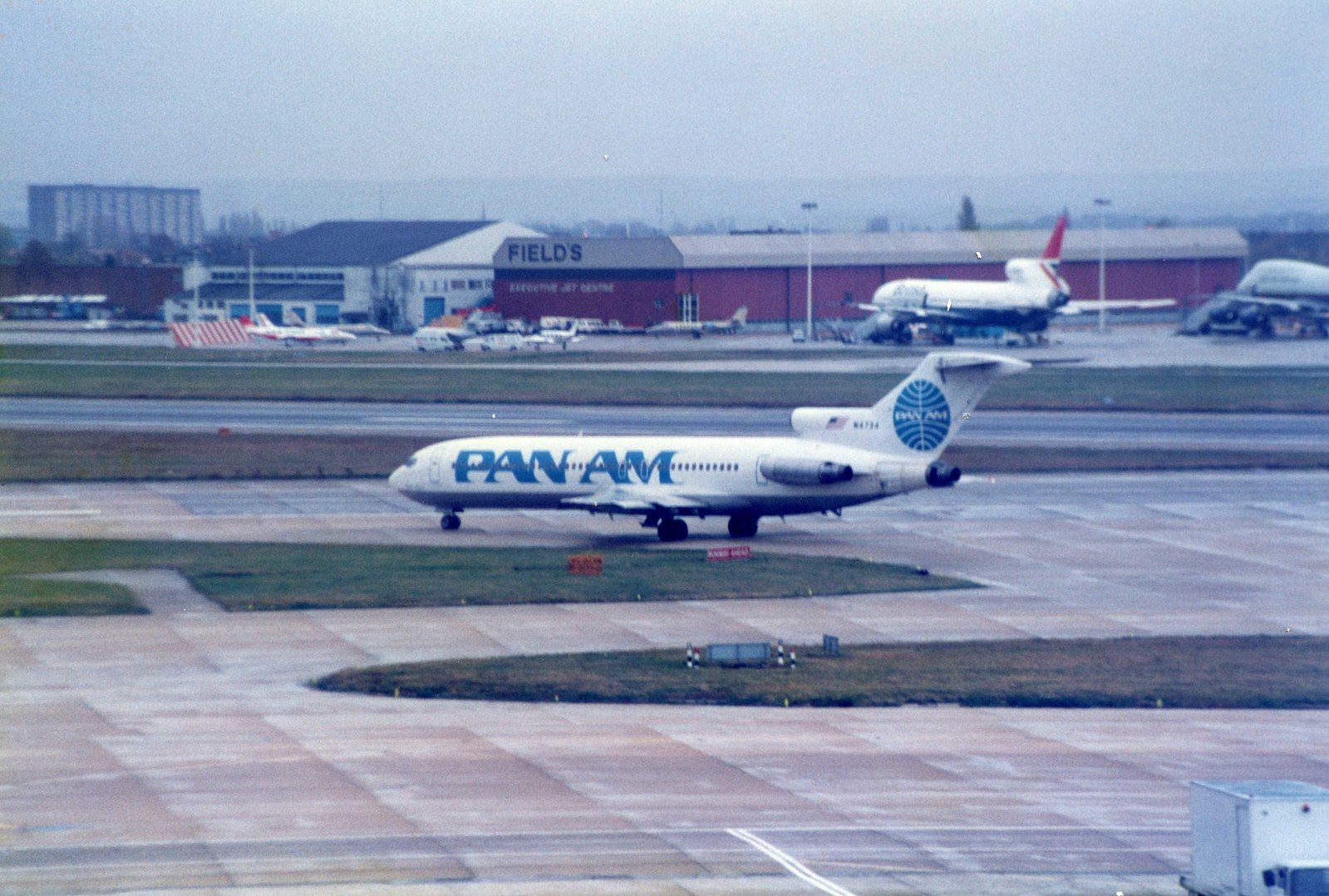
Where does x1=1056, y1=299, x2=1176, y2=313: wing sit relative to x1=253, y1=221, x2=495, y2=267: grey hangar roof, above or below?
below

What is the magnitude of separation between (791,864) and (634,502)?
1348 inches

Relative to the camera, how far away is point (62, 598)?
4434cm

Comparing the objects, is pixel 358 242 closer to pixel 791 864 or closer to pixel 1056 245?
pixel 1056 245

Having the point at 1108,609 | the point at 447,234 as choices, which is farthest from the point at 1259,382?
the point at 1108,609

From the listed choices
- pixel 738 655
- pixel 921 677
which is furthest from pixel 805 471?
pixel 921 677

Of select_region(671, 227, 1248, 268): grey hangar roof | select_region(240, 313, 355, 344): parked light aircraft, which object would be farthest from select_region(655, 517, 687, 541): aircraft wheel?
select_region(240, 313, 355, 344): parked light aircraft

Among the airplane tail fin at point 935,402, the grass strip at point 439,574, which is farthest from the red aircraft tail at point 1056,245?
the grass strip at point 439,574

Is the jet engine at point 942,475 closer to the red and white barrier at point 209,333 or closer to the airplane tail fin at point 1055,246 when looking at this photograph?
the airplane tail fin at point 1055,246

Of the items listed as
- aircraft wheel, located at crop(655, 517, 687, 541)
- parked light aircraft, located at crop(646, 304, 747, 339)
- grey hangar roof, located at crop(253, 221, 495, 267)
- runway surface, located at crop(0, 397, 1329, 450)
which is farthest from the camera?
parked light aircraft, located at crop(646, 304, 747, 339)

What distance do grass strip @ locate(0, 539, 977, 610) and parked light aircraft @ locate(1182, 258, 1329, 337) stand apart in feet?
43.0

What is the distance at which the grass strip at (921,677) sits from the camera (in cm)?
3416

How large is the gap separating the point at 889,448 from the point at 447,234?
4769cm

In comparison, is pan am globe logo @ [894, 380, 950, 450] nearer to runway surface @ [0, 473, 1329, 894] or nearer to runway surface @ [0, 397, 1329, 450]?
runway surface @ [0, 473, 1329, 894]

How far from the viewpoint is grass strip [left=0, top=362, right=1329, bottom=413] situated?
102062mm
